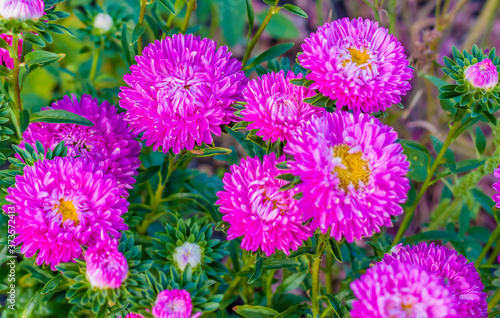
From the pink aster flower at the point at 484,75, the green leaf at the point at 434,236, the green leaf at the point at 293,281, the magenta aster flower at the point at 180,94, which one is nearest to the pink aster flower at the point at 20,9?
the magenta aster flower at the point at 180,94

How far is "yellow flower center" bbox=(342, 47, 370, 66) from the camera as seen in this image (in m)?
1.59

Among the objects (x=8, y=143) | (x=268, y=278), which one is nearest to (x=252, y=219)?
(x=268, y=278)

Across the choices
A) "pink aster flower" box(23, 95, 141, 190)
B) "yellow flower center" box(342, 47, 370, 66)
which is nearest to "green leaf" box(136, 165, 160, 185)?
"pink aster flower" box(23, 95, 141, 190)

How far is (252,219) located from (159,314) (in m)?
0.40

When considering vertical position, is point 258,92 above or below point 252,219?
above

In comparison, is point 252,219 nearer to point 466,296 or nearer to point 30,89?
point 466,296

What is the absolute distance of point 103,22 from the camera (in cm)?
236

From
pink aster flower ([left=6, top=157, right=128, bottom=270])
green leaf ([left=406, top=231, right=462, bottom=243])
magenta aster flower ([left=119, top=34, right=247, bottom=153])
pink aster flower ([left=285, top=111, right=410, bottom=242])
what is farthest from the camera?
green leaf ([left=406, top=231, right=462, bottom=243])

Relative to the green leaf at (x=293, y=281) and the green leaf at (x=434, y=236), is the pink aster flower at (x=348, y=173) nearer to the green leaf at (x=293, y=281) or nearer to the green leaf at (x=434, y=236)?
the green leaf at (x=293, y=281)

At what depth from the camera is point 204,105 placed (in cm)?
157

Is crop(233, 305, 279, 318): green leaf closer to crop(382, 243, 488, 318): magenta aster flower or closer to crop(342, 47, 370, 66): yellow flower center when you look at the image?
crop(382, 243, 488, 318): magenta aster flower

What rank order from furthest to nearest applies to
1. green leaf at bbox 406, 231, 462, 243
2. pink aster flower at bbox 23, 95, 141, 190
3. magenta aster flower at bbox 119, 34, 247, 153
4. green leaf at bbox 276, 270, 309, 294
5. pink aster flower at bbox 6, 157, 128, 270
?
green leaf at bbox 406, 231, 462, 243
green leaf at bbox 276, 270, 309, 294
pink aster flower at bbox 23, 95, 141, 190
magenta aster flower at bbox 119, 34, 247, 153
pink aster flower at bbox 6, 157, 128, 270

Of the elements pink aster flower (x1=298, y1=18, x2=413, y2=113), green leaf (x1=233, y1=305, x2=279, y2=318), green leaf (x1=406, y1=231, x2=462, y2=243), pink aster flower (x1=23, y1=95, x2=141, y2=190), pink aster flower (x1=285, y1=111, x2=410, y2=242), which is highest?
pink aster flower (x1=298, y1=18, x2=413, y2=113)

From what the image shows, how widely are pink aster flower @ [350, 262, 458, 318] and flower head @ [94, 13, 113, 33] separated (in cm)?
180
